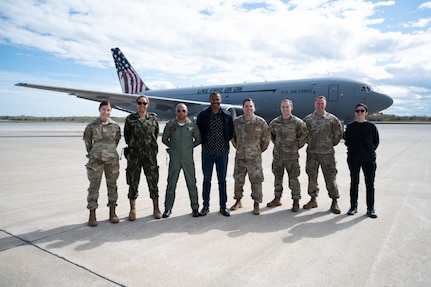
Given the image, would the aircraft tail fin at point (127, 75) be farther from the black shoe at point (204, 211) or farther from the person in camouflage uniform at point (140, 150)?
the black shoe at point (204, 211)

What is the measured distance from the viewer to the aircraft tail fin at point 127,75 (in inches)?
1054

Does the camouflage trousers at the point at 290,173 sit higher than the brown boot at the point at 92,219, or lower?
higher

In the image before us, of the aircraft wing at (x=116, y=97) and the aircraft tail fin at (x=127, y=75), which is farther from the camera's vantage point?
the aircraft tail fin at (x=127, y=75)

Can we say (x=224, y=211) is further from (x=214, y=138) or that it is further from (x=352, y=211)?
(x=352, y=211)

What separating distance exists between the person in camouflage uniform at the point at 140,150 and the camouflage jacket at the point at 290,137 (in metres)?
1.85

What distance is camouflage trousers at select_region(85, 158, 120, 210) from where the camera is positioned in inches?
141

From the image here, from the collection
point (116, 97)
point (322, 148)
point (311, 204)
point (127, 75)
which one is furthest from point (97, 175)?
point (127, 75)

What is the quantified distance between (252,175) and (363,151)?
5.13 ft

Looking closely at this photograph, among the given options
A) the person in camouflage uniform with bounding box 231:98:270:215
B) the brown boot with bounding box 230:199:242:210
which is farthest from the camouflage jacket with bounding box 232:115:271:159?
the brown boot with bounding box 230:199:242:210

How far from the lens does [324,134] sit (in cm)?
421

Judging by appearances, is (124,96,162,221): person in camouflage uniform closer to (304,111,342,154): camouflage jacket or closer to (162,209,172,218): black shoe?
(162,209,172,218): black shoe

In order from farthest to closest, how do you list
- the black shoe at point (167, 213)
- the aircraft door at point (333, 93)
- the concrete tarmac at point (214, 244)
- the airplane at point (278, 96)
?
the aircraft door at point (333, 93), the airplane at point (278, 96), the black shoe at point (167, 213), the concrete tarmac at point (214, 244)

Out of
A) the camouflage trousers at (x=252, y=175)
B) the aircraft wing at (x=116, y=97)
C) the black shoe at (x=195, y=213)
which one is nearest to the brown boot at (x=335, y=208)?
the camouflage trousers at (x=252, y=175)

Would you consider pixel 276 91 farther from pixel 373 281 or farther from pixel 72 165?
pixel 373 281
